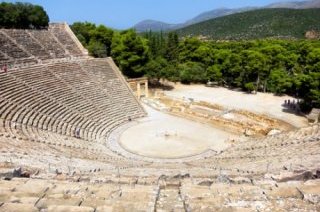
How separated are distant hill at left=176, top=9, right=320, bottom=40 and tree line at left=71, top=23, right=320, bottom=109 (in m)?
64.3

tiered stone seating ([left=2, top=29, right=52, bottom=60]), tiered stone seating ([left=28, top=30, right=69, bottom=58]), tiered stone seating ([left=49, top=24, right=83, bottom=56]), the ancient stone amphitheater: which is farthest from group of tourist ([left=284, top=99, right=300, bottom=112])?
tiered stone seating ([left=2, top=29, right=52, bottom=60])

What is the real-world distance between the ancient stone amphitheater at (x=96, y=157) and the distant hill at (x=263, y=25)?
82.1 meters

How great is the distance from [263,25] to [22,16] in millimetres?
96142

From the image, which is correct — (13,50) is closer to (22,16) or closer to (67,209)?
(22,16)

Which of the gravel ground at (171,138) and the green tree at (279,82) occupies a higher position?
the green tree at (279,82)

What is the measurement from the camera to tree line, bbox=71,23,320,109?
1403 inches

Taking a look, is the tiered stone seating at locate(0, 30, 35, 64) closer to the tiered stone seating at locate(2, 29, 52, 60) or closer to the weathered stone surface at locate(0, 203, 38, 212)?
the tiered stone seating at locate(2, 29, 52, 60)

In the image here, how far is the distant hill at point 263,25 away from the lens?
10644cm

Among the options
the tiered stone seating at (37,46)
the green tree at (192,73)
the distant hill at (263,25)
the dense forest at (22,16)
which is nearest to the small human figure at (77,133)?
the tiered stone seating at (37,46)

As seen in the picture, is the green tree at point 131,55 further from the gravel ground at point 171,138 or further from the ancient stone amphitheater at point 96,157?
the gravel ground at point 171,138

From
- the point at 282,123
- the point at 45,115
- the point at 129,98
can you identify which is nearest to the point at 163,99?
the point at 129,98

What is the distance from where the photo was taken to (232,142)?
888 inches

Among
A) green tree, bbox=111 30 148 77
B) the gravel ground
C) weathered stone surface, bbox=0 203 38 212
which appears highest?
green tree, bbox=111 30 148 77

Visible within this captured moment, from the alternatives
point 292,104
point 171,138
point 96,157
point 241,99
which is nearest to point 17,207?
point 96,157
